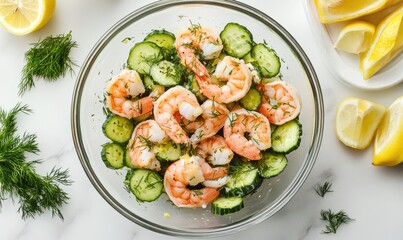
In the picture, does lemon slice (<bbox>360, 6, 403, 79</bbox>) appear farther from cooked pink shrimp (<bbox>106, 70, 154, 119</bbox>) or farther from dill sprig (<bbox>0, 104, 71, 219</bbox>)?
dill sprig (<bbox>0, 104, 71, 219</bbox>)

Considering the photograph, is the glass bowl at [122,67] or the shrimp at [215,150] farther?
the glass bowl at [122,67]

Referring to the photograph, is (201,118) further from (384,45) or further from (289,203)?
(384,45)

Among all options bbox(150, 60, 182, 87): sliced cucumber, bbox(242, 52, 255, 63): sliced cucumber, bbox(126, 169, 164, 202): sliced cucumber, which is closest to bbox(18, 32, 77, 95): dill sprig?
bbox(150, 60, 182, 87): sliced cucumber

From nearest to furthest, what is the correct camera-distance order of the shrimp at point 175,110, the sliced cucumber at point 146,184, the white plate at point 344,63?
the shrimp at point 175,110 < the sliced cucumber at point 146,184 < the white plate at point 344,63

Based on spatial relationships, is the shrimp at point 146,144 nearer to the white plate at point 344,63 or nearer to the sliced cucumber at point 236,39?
the sliced cucumber at point 236,39

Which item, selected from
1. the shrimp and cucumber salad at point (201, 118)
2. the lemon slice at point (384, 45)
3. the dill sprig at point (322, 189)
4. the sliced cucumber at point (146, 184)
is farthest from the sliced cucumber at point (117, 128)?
the lemon slice at point (384, 45)

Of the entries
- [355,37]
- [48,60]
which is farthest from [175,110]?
[355,37]
